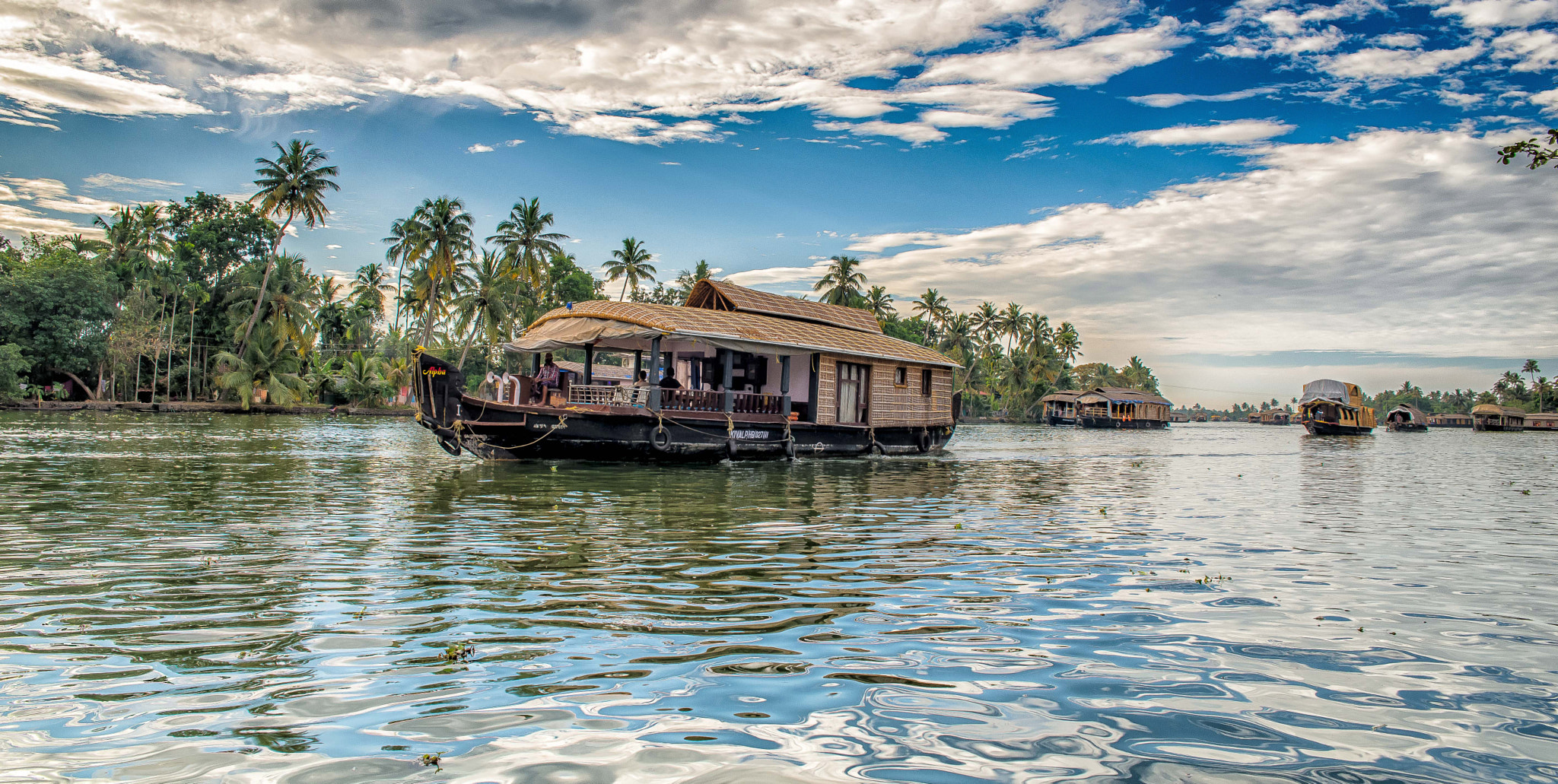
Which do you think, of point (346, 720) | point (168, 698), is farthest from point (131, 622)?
point (346, 720)

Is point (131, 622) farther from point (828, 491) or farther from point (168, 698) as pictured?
point (828, 491)

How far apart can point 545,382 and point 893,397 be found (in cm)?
998

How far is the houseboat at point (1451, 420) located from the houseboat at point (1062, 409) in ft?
172

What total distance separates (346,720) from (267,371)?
53109mm

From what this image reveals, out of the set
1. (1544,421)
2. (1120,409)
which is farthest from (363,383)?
(1544,421)

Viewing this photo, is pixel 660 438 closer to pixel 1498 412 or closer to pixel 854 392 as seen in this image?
pixel 854 392

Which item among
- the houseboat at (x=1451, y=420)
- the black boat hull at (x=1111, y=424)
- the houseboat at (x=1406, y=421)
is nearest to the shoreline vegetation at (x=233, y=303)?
the black boat hull at (x=1111, y=424)

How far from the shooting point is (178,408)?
1769 inches

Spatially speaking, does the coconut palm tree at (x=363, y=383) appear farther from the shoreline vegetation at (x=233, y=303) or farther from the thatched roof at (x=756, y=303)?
the thatched roof at (x=756, y=303)

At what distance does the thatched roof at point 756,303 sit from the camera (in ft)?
69.5

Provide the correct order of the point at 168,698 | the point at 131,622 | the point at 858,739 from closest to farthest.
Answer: the point at 858,739, the point at 168,698, the point at 131,622

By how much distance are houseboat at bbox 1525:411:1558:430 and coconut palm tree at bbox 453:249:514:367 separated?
89.2 m

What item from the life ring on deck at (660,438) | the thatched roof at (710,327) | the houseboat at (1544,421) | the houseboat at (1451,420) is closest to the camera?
the life ring on deck at (660,438)

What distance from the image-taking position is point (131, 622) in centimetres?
453
